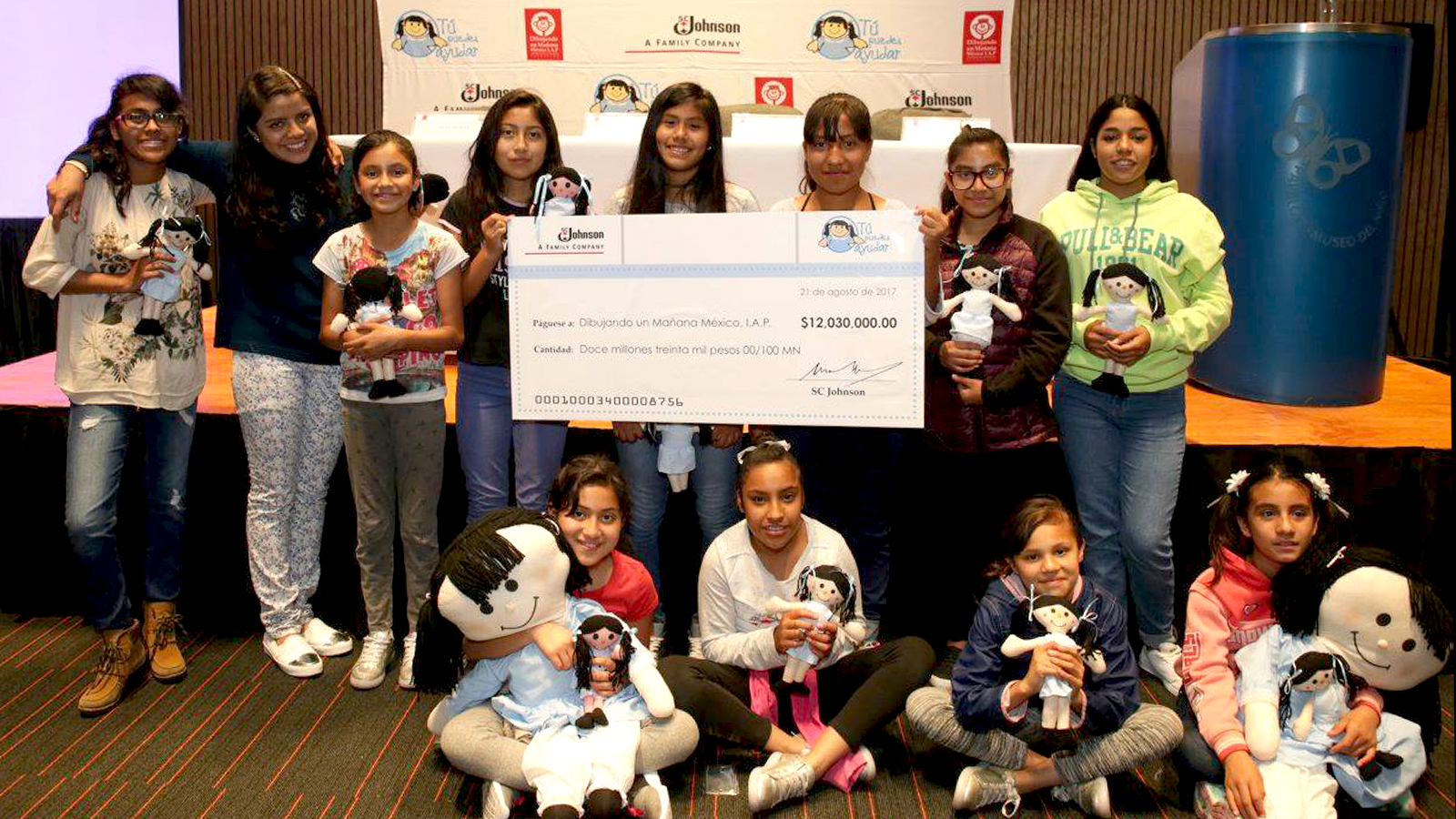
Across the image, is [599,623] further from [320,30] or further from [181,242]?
[320,30]

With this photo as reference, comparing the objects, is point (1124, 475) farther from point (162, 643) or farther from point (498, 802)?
point (162, 643)

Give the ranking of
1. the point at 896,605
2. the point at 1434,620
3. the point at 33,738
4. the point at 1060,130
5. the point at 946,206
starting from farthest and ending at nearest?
the point at 1060,130 < the point at 896,605 < the point at 946,206 < the point at 33,738 < the point at 1434,620

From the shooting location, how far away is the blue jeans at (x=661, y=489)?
313 cm

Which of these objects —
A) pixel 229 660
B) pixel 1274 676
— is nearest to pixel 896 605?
pixel 1274 676

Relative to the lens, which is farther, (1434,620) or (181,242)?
(181,242)

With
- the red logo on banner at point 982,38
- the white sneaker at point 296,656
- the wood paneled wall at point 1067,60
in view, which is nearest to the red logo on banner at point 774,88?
the red logo on banner at point 982,38

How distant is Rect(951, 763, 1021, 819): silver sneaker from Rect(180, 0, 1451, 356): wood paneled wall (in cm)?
563

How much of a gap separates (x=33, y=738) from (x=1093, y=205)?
3.06m

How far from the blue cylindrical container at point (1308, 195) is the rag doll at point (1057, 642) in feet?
7.47

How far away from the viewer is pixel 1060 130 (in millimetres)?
7430

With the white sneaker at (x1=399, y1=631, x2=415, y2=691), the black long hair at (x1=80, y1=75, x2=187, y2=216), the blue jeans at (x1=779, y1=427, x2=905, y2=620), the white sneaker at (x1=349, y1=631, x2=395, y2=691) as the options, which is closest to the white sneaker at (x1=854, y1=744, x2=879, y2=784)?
the blue jeans at (x1=779, y1=427, x2=905, y2=620)

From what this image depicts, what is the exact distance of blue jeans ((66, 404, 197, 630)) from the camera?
10.1ft

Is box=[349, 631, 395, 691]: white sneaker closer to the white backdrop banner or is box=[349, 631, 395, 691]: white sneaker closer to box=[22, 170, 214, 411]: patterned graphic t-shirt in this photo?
box=[22, 170, 214, 411]: patterned graphic t-shirt

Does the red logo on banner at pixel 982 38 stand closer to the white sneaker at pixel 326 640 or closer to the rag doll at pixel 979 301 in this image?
the rag doll at pixel 979 301
